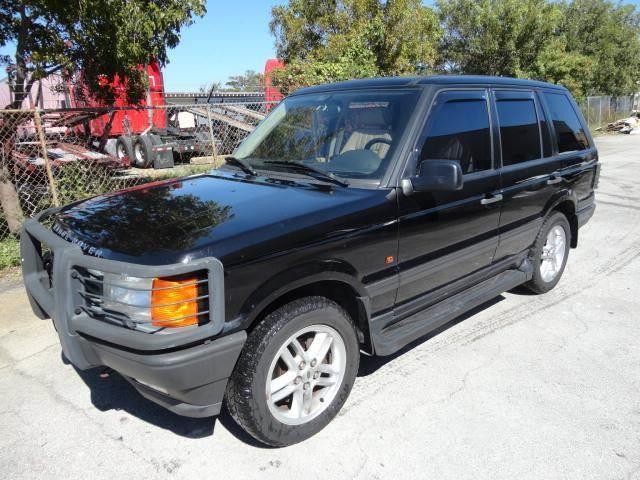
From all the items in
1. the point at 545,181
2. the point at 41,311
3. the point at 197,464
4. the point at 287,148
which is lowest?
the point at 197,464

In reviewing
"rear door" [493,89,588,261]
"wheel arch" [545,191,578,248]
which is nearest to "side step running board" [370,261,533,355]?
"rear door" [493,89,588,261]

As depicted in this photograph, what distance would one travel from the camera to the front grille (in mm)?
2246

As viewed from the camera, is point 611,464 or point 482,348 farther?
A: point 482,348

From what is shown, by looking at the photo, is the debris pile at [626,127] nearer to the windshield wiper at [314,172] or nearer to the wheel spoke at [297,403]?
the windshield wiper at [314,172]

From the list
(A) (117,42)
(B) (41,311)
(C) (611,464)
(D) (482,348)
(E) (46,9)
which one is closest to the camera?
(C) (611,464)

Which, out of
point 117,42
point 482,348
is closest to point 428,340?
point 482,348

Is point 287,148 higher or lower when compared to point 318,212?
higher

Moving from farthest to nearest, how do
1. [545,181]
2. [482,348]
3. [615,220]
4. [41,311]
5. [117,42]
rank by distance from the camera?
1. [615,220]
2. [117,42]
3. [545,181]
4. [482,348]
5. [41,311]

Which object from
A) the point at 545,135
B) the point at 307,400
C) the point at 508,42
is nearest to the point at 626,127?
the point at 508,42

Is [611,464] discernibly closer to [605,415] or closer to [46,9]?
[605,415]

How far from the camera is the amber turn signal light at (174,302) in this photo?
222 centimetres

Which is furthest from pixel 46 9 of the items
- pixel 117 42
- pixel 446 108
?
pixel 446 108

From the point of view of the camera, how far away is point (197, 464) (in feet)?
8.61

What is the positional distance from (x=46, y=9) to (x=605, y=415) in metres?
6.63
